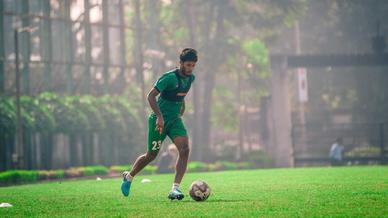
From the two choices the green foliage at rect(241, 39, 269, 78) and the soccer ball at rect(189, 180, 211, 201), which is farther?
the green foliage at rect(241, 39, 269, 78)

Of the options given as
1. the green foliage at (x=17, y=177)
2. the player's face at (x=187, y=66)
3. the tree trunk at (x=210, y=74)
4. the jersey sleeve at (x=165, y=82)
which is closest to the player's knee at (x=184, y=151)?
the jersey sleeve at (x=165, y=82)

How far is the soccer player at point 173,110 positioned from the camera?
14.8m

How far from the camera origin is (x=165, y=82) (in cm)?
1486

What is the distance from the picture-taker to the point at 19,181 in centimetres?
3291

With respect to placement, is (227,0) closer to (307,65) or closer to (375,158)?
(307,65)

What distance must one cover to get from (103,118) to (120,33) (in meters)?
8.68

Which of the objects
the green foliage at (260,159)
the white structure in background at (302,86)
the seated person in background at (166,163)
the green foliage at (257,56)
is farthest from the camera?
the green foliage at (257,56)

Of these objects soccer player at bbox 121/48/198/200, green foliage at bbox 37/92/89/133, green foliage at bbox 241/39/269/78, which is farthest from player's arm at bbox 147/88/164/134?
green foliage at bbox 241/39/269/78

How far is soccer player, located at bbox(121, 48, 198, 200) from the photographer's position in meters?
14.8

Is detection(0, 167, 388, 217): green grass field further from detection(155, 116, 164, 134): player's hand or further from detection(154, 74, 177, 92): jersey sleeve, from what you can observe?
detection(154, 74, 177, 92): jersey sleeve

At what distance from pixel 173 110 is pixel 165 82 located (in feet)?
1.78

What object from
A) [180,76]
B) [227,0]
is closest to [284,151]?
[227,0]

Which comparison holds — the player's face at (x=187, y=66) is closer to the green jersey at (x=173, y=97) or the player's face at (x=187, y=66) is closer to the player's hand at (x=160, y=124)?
the green jersey at (x=173, y=97)

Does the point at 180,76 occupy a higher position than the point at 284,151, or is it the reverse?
the point at 180,76
